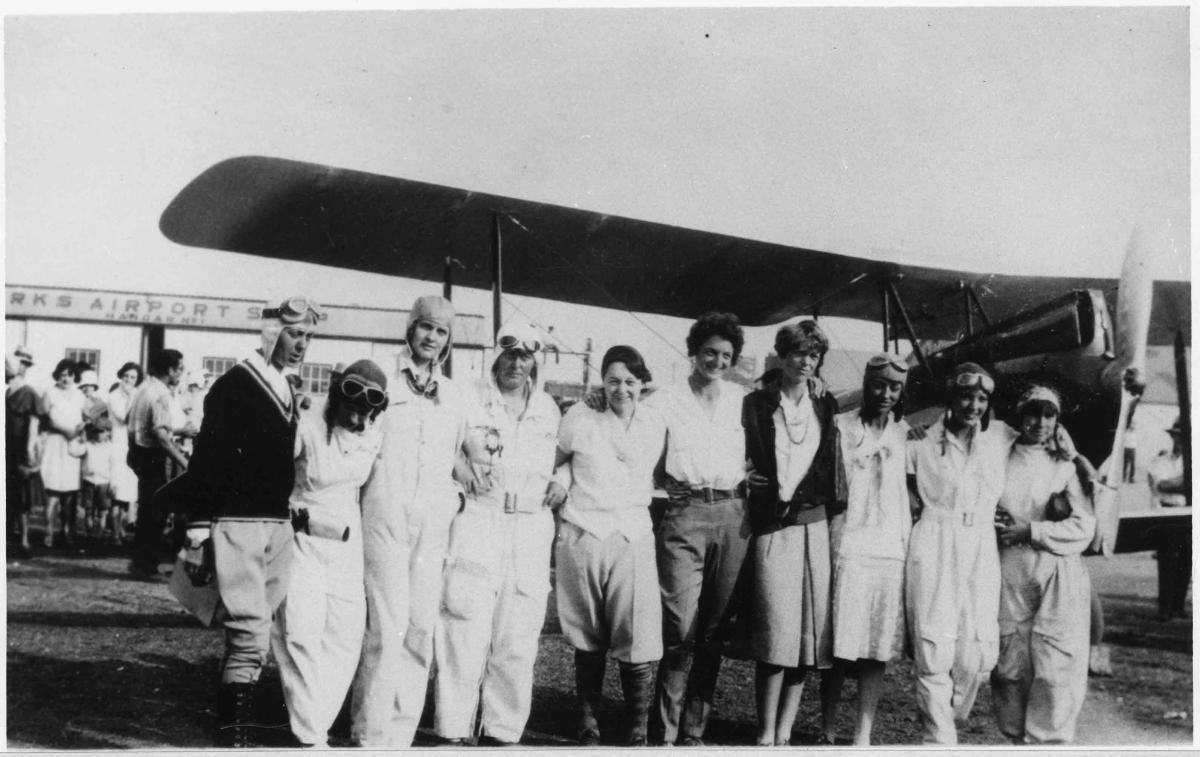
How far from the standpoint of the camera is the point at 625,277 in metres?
5.75

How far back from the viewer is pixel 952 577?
3.62m

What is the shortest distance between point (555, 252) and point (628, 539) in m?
2.43

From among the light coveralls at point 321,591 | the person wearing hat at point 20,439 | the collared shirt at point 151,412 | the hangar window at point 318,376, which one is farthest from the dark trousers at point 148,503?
the light coveralls at point 321,591

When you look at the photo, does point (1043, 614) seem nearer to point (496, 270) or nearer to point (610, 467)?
point (610, 467)

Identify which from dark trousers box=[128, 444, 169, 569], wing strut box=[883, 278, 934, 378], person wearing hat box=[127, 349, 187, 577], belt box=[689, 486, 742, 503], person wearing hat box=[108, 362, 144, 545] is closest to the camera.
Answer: belt box=[689, 486, 742, 503]

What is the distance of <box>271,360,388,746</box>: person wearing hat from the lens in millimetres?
3162

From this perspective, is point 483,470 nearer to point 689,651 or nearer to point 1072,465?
point 689,651

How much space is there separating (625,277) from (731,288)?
2.47ft

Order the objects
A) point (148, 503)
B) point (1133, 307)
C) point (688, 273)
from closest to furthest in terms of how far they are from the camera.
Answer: point (1133, 307)
point (688, 273)
point (148, 503)

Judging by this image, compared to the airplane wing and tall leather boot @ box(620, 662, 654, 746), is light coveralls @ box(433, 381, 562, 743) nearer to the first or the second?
tall leather boot @ box(620, 662, 654, 746)

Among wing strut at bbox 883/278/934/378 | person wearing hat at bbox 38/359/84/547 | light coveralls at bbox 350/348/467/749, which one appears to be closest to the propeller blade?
wing strut at bbox 883/278/934/378

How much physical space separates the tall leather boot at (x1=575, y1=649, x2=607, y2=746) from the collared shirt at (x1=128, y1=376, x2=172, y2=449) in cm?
361

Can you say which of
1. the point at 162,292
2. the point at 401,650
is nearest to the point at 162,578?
the point at 162,292

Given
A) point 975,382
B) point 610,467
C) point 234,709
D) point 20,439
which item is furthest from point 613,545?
point 20,439
